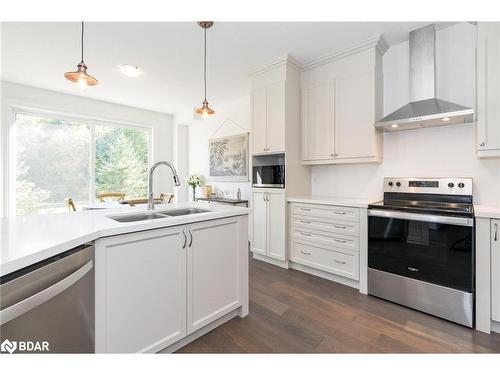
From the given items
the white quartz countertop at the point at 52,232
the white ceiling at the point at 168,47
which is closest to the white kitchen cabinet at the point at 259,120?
the white ceiling at the point at 168,47

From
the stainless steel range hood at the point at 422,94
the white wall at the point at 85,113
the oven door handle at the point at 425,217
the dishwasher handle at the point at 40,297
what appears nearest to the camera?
the dishwasher handle at the point at 40,297

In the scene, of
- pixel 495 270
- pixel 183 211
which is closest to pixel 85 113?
pixel 183 211

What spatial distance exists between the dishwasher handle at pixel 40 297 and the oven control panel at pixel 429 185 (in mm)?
2810

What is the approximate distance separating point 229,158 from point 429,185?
3064 millimetres

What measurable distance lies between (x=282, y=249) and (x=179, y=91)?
124 inches

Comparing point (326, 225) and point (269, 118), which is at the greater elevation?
point (269, 118)

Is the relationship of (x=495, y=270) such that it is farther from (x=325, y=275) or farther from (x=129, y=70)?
(x=129, y=70)

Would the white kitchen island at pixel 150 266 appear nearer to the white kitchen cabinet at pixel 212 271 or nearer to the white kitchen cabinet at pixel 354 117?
the white kitchen cabinet at pixel 212 271

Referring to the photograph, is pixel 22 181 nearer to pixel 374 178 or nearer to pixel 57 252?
pixel 57 252

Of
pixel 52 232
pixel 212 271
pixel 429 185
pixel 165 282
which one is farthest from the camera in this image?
pixel 429 185

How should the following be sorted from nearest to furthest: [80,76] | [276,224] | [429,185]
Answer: [80,76], [429,185], [276,224]

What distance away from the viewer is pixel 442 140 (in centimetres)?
237

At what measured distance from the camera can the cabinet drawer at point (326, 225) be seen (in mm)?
2414
